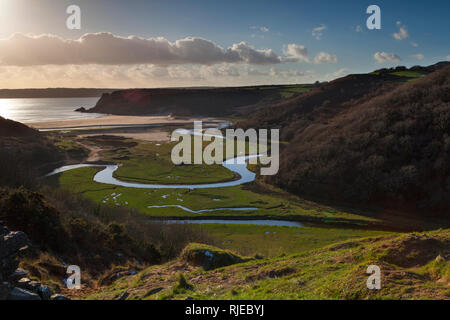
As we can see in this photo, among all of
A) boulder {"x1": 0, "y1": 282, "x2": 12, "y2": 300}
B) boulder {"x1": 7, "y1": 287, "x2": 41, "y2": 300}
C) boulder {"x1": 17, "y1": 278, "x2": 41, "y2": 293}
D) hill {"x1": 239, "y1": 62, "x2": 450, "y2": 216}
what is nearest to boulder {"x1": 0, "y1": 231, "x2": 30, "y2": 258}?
boulder {"x1": 17, "y1": 278, "x2": 41, "y2": 293}

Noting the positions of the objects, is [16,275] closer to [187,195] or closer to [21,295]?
[21,295]

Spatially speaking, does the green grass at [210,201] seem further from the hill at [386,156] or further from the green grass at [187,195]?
the hill at [386,156]

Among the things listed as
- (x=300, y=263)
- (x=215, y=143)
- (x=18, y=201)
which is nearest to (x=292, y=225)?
(x=300, y=263)

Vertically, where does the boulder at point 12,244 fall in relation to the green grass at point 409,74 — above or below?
below

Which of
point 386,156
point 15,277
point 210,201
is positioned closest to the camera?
point 15,277

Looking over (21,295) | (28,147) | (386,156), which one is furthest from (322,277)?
(28,147)

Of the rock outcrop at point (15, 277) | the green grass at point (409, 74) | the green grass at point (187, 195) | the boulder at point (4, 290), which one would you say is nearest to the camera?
the boulder at point (4, 290)

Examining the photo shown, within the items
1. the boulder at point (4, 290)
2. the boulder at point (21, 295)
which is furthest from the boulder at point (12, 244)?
the boulder at point (21, 295)
